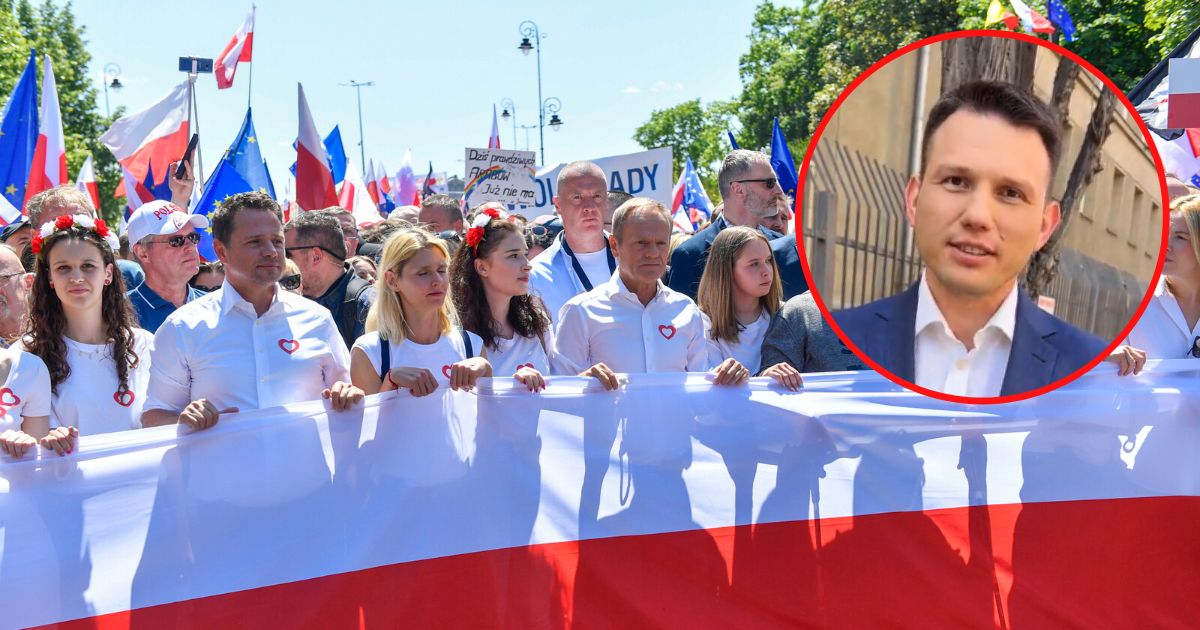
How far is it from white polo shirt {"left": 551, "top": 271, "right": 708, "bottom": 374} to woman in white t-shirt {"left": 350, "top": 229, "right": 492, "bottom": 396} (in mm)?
368

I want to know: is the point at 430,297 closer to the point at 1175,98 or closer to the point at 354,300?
the point at 354,300

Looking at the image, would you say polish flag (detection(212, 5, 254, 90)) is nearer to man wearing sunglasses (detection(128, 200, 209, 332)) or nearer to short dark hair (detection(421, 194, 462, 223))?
short dark hair (detection(421, 194, 462, 223))

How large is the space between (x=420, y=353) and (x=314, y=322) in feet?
1.23

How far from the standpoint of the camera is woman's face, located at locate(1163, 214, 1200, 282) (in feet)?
13.4

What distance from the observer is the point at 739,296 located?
4309 mm

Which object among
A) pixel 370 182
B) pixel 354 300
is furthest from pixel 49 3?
pixel 354 300

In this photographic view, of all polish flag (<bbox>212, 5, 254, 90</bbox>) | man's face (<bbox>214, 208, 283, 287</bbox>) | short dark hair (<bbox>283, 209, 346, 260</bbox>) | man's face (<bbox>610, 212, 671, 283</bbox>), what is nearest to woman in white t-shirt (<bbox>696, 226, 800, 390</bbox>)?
man's face (<bbox>610, 212, 671, 283</bbox>)

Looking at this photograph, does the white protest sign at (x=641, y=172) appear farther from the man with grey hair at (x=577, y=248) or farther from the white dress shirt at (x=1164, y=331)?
the white dress shirt at (x=1164, y=331)

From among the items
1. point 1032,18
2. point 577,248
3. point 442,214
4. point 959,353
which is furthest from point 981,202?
point 442,214

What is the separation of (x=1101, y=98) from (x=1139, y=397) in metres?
1.29

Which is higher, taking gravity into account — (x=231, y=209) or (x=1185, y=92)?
(x=1185, y=92)

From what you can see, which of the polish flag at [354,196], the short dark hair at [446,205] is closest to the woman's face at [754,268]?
the short dark hair at [446,205]

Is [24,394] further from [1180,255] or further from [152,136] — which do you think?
[152,136]

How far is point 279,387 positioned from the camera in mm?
3627
